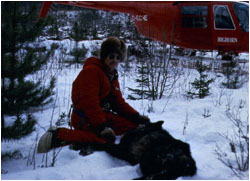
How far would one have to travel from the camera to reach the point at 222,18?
345 inches

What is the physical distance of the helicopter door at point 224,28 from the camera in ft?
28.4

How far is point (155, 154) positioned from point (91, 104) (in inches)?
35.8

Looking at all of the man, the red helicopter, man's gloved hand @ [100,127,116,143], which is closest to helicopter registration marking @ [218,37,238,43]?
the red helicopter

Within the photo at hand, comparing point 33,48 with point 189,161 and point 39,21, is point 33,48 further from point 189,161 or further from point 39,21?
point 189,161

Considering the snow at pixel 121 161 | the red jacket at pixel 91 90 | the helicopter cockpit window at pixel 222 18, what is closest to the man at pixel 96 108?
the red jacket at pixel 91 90

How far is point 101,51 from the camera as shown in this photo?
3.14 metres

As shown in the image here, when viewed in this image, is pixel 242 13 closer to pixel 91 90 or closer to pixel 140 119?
pixel 140 119

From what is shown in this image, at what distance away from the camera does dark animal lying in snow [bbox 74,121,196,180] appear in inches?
83.8

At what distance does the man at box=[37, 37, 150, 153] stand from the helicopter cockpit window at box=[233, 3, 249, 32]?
689 centimetres

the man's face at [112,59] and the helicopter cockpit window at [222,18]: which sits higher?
the helicopter cockpit window at [222,18]

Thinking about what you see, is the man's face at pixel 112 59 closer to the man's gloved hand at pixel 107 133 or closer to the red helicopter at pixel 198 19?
the man's gloved hand at pixel 107 133

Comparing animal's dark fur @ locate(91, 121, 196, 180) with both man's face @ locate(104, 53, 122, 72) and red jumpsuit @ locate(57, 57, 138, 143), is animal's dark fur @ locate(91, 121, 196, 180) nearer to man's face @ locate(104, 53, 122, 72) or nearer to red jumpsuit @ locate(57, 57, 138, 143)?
red jumpsuit @ locate(57, 57, 138, 143)

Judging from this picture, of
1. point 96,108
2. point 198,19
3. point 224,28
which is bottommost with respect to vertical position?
point 96,108

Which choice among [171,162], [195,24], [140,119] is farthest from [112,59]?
[195,24]
